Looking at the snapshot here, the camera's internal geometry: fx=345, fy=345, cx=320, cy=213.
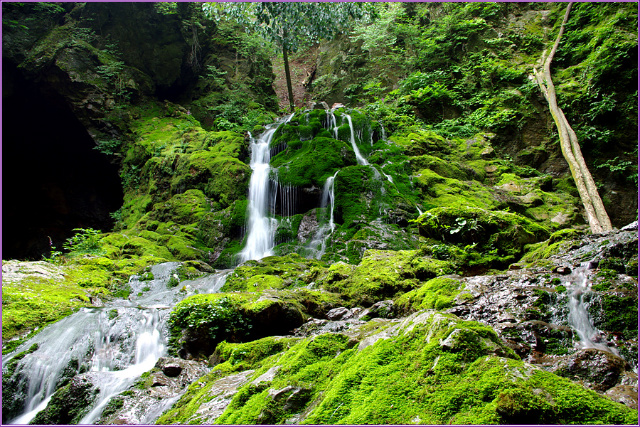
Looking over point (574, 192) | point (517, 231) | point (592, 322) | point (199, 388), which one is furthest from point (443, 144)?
point (199, 388)

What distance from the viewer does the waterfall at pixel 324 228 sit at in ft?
31.6

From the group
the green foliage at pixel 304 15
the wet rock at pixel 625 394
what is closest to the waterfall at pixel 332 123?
the green foliage at pixel 304 15

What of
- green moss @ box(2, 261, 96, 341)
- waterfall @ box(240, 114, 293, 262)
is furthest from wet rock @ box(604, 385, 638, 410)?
waterfall @ box(240, 114, 293, 262)

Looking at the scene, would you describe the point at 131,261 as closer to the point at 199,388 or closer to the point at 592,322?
the point at 199,388

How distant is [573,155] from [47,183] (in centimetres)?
2293

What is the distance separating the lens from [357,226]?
31.9ft

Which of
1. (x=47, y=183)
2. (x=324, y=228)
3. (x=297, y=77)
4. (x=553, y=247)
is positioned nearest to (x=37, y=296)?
(x=324, y=228)

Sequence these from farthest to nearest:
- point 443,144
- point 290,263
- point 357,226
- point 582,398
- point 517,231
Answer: point 443,144 < point 357,226 < point 290,263 < point 517,231 < point 582,398

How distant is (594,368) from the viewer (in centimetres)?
279

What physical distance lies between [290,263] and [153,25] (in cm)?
1727

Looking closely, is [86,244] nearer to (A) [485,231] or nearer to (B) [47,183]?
(A) [485,231]

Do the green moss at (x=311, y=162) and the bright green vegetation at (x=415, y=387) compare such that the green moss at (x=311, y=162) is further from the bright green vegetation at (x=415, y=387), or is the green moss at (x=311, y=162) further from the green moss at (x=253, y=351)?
the bright green vegetation at (x=415, y=387)

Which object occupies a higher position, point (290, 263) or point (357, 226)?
point (357, 226)

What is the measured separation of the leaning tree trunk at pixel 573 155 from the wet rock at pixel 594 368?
5.96 metres
